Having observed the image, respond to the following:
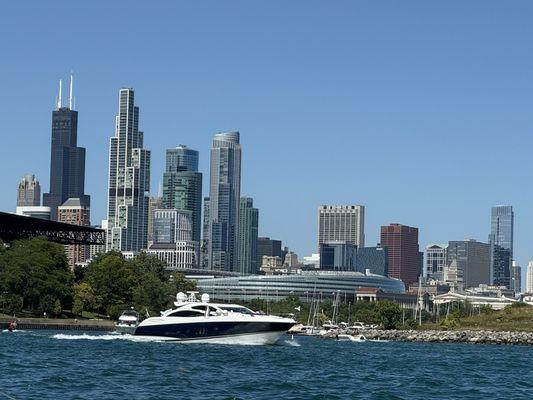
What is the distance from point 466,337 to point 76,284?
57816mm

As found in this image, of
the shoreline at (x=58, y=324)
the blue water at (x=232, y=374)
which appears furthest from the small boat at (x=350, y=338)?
the blue water at (x=232, y=374)

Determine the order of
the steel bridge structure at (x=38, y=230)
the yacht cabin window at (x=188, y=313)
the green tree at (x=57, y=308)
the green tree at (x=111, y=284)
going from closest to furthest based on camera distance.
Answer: the yacht cabin window at (x=188, y=313)
the green tree at (x=57, y=308)
the green tree at (x=111, y=284)
the steel bridge structure at (x=38, y=230)

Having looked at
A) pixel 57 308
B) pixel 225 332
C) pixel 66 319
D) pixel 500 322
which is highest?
pixel 225 332

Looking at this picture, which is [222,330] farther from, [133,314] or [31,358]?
[133,314]

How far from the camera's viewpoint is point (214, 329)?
9912 cm

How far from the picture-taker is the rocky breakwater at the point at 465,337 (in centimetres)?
15112

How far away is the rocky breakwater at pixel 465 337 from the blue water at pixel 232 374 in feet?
178

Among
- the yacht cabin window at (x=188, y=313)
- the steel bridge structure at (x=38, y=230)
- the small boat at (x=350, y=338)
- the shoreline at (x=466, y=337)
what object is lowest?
the small boat at (x=350, y=338)

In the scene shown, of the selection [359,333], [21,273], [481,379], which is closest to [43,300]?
[21,273]

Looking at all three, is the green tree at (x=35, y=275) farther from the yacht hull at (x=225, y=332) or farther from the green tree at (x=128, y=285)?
the yacht hull at (x=225, y=332)

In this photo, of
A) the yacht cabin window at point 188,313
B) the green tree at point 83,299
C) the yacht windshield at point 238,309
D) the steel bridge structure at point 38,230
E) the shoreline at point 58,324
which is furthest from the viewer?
the steel bridge structure at point 38,230

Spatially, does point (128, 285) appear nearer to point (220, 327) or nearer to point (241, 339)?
point (220, 327)

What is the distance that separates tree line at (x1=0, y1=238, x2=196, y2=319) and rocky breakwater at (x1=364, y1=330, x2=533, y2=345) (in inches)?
1296

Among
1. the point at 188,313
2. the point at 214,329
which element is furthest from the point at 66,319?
the point at 214,329
